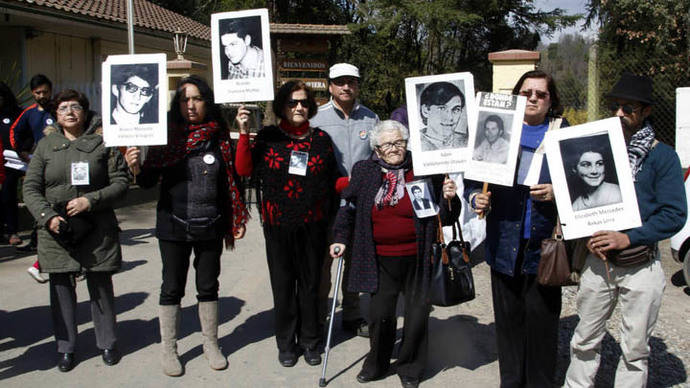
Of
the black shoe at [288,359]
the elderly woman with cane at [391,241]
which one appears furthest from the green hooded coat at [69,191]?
the elderly woman with cane at [391,241]

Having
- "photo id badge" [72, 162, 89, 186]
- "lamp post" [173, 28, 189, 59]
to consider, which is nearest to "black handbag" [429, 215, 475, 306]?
"photo id badge" [72, 162, 89, 186]

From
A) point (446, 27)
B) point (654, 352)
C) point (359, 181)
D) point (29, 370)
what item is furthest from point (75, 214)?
point (446, 27)

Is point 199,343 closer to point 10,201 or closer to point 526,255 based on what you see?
point 526,255

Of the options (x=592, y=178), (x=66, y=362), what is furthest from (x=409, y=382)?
(x=66, y=362)

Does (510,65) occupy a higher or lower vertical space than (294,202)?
higher

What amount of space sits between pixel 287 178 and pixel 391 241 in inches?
34.7

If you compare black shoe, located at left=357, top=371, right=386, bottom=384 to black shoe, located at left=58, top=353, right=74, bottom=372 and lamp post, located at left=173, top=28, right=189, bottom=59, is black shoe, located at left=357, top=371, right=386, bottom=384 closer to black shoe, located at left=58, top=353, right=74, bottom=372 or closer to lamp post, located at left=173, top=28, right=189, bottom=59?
black shoe, located at left=58, top=353, right=74, bottom=372

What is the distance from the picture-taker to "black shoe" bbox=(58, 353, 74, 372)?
447 cm

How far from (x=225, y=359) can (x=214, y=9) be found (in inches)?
797

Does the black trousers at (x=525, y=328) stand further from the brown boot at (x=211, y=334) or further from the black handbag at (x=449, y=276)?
the brown boot at (x=211, y=334)

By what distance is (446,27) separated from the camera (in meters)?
16.4

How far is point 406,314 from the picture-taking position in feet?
14.2

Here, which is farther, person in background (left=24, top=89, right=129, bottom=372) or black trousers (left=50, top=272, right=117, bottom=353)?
black trousers (left=50, top=272, right=117, bottom=353)

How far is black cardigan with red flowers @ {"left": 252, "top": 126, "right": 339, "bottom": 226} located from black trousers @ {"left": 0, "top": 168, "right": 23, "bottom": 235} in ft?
15.8
